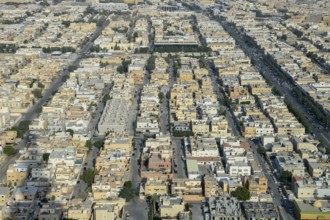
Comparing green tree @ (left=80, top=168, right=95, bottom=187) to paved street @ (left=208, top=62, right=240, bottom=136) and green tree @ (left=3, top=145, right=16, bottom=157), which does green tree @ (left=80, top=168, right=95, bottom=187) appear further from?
paved street @ (left=208, top=62, right=240, bottom=136)

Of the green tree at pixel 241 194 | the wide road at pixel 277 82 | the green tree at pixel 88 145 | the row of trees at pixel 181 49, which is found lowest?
the row of trees at pixel 181 49

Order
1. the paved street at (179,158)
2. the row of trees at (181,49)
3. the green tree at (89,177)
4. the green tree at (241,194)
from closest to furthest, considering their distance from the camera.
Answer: the green tree at (241,194), the green tree at (89,177), the paved street at (179,158), the row of trees at (181,49)

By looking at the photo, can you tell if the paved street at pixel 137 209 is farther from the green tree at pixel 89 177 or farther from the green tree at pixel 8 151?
the green tree at pixel 8 151

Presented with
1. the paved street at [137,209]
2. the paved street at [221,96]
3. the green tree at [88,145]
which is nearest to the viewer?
the paved street at [137,209]

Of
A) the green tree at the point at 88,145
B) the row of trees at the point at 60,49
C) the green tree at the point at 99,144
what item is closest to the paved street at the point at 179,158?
the green tree at the point at 99,144

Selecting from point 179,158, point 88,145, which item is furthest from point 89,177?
point 179,158

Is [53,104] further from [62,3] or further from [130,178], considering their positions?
[62,3]

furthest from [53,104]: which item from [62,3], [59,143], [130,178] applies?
[62,3]

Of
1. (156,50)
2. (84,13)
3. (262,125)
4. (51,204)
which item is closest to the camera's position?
(51,204)

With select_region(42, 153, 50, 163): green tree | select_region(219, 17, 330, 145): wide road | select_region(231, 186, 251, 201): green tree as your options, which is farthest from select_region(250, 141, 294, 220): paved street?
select_region(42, 153, 50, 163): green tree
